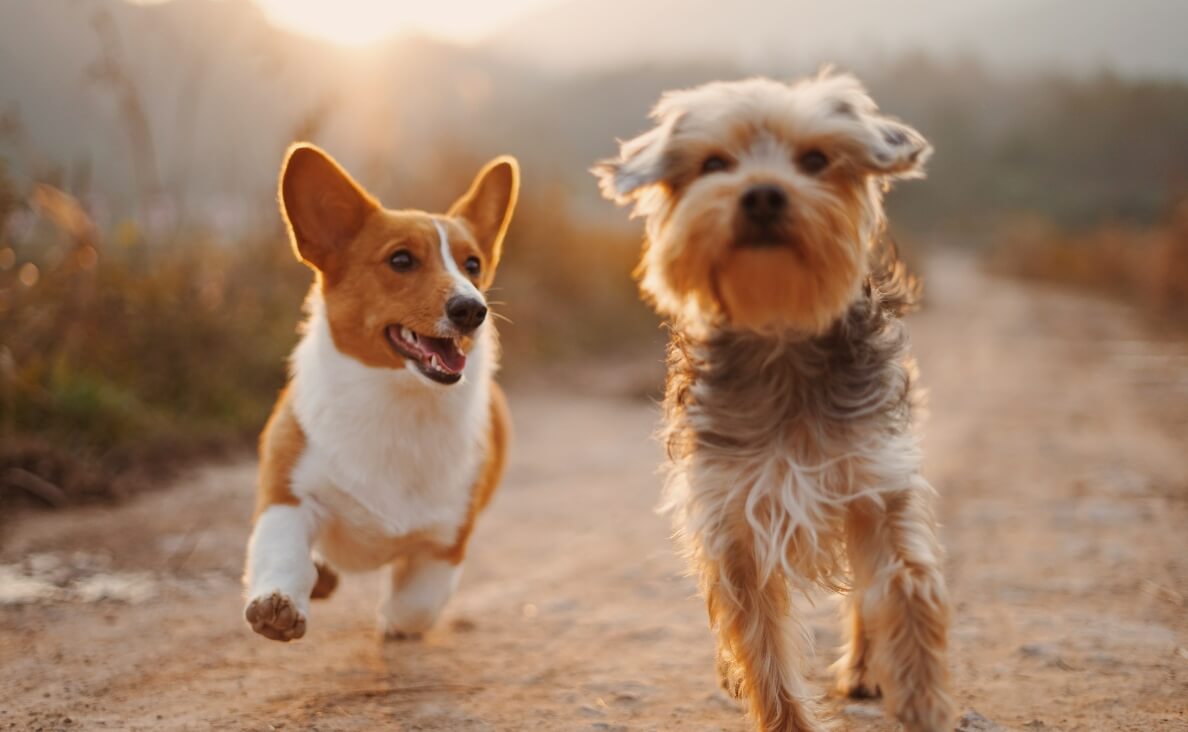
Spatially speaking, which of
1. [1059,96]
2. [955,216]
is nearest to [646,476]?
[955,216]

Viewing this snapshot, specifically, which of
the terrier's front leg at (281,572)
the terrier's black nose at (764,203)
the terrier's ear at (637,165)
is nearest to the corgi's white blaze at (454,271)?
the terrier's ear at (637,165)

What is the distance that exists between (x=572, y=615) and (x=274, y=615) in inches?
70.0

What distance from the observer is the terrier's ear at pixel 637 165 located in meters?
3.25

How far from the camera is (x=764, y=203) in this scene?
9.78 feet

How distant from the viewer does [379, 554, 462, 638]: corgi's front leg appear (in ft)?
14.2

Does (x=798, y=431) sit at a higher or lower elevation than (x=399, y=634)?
higher

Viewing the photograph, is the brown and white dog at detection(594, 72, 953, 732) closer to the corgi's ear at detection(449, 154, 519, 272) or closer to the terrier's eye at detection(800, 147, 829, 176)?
the terrier's eye at detection(800, 147, 829, 176)

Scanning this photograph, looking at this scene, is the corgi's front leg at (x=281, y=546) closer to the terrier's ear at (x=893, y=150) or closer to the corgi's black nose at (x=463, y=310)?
the corgi's black nose at (x=463, y=310)

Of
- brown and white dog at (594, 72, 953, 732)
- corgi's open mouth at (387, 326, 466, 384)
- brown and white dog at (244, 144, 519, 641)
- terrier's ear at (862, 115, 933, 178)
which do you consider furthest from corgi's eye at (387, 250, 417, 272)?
terrier's ear at (862, 115, 933, 178)

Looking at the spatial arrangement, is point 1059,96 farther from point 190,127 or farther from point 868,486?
point 868,486

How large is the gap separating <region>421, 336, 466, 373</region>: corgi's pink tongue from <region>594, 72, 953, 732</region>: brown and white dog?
1.06 meters

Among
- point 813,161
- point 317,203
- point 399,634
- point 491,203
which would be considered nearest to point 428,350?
point 317,203

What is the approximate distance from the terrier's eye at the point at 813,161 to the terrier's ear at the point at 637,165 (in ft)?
1.39

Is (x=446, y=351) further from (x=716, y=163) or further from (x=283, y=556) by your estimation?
(x=716, y=163)
